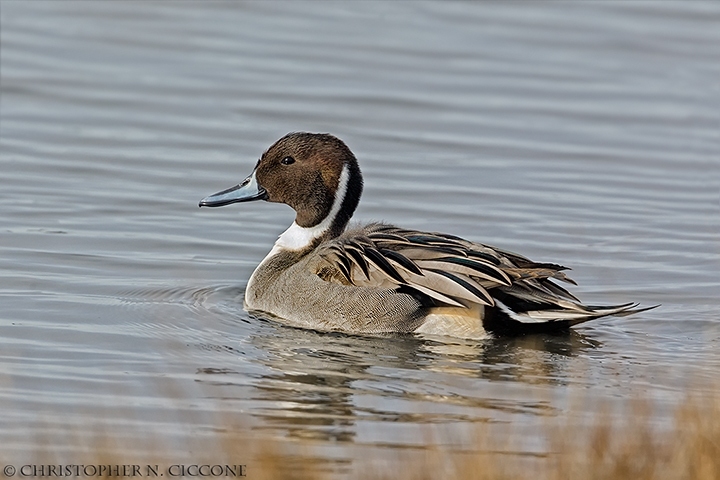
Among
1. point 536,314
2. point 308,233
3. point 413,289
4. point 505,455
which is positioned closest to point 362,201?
point 308,233

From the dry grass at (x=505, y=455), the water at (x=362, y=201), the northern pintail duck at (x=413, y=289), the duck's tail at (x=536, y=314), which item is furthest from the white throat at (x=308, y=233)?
the dry grass at (x=505, y=455)

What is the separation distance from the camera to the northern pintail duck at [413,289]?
25.7ft

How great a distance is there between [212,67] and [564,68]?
3614mm

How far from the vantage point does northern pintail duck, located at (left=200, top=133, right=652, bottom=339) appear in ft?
25.7

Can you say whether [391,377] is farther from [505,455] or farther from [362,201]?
[362,201]

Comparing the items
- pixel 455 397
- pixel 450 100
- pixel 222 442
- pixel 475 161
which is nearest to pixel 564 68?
pixel 450 100

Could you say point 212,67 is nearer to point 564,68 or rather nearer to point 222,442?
point 564,68

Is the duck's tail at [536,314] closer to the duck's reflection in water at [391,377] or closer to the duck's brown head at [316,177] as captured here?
the duck's reflection in water at [391,377]

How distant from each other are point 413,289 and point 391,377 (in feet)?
3.31

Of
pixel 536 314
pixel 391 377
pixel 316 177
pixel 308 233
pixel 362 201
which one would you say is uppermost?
pixel 316 177

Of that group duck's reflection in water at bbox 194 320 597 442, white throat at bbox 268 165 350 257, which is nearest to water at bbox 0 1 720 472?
duck's reflection in water at bbox 194 320 597 442

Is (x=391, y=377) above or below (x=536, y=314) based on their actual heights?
below

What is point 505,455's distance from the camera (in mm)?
5168

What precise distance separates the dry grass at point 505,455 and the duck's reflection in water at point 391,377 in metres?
0.51
